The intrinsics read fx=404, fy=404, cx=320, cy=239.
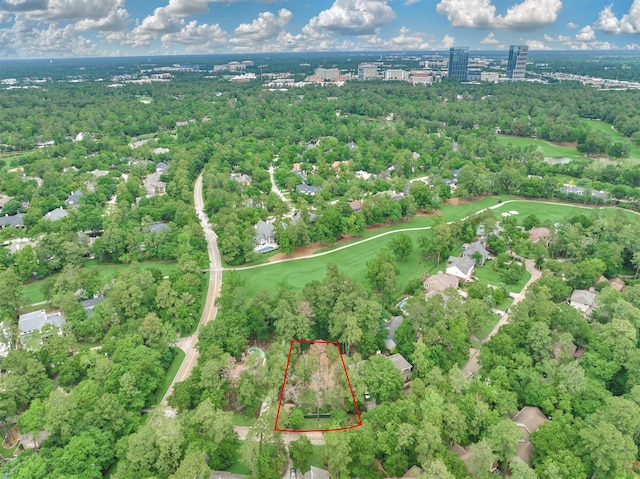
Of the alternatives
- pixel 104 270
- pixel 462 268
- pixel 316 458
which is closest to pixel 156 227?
pixel 104 270

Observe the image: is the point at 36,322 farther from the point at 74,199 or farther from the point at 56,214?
the point at 74,199

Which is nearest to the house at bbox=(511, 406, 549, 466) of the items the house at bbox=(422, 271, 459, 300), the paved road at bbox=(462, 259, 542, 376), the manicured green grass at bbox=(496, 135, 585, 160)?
the paved road at bbox=(462, 259, 542, 376)

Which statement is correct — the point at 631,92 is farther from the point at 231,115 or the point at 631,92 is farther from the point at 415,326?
the point at 415,326

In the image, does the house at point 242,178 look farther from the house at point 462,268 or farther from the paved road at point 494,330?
the paved road at point 494,330

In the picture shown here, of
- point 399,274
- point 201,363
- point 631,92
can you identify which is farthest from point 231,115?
point 631,92

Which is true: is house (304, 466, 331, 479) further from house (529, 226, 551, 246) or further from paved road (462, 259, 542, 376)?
house (529, 226, 551, 246)

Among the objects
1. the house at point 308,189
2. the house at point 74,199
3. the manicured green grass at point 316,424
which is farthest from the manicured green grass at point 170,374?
the house at point 74,199

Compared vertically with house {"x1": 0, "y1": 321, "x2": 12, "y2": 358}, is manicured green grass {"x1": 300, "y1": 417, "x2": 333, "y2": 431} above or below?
below
